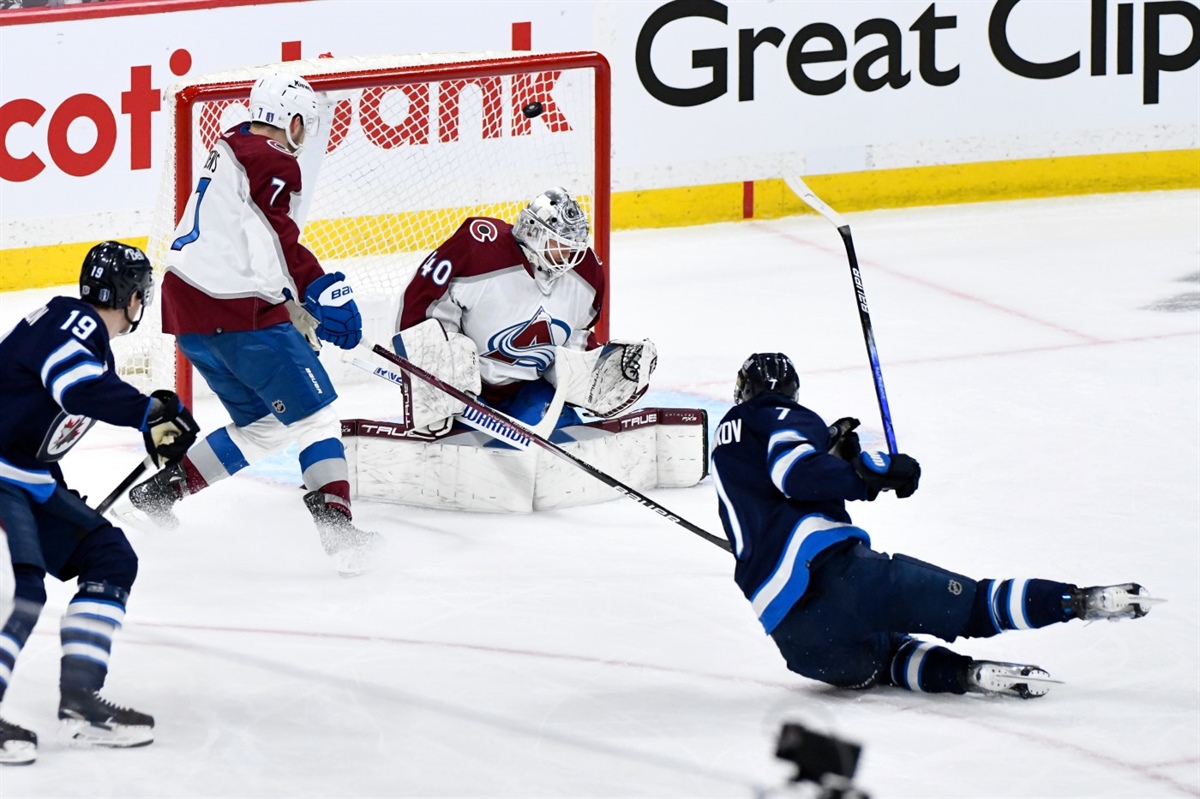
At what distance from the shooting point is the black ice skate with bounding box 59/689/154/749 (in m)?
3.33

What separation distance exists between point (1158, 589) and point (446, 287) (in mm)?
1756

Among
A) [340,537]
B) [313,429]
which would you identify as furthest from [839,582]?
[313,429]

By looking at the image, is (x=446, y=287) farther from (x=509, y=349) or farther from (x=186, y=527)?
(x=186, y=527)

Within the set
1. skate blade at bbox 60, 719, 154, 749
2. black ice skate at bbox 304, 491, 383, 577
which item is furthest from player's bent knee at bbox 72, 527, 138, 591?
black ice skate at bbox 304, 491, 383, 577

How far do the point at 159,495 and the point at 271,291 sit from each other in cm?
57

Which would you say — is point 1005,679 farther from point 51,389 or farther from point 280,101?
point 280,101

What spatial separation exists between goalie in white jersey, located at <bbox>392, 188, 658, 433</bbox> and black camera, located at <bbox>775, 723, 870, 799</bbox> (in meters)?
3.36

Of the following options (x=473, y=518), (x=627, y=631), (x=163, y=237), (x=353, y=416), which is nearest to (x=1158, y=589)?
(x=627, y=631)

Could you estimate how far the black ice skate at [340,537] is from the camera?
14.4ft

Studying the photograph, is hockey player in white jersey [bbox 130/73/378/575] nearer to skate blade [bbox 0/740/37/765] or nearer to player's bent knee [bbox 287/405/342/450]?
player's bent knee [bbox 287/405/342/450]

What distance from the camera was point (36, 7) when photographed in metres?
6.60

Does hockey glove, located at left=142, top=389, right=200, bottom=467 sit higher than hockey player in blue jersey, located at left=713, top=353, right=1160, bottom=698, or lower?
higher

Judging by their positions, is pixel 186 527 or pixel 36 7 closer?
pixel 186 527

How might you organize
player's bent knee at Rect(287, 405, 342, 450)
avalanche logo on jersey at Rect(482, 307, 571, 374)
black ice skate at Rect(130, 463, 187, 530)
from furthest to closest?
avalanche logo on jersey at Rect(482, 307, 571, 374) < black ice skate at Rect(130, 463, 187, 530) < player's bent knee at Rect(287, 405, 342, 450)
